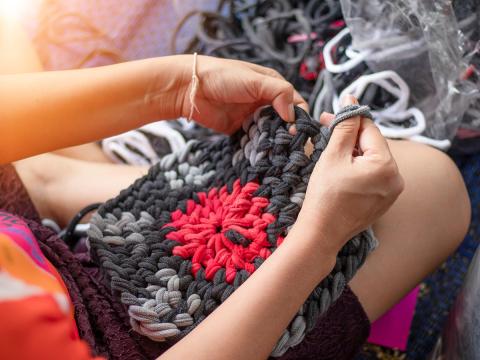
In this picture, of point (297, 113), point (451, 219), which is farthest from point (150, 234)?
point (451, 219)

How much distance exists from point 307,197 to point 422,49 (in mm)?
426

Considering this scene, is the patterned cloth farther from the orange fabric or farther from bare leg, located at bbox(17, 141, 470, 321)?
bare leg, located at bbox(17, 141, 470, 321)

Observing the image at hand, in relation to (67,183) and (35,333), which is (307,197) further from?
(67,183)

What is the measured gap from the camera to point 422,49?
86 centimetres

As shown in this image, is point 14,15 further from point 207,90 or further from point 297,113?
point 297,113

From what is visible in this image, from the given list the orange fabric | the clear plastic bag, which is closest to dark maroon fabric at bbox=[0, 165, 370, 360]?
the orange fabric

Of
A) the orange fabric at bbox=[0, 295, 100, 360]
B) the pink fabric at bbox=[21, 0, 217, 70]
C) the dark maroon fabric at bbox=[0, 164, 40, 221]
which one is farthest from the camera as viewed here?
the pink fabric at bbox=[21, 0, 217, 70]

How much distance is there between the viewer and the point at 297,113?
650mm

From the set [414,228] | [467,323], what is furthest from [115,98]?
[467,323]

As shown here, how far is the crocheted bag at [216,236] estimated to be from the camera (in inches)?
23.4

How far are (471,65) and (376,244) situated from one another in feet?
1.28

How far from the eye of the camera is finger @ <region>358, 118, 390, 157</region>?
573 millimetres

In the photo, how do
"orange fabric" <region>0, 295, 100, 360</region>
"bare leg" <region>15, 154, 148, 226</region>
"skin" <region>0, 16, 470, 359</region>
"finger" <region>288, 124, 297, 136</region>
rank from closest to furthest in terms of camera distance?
1. "orange fabric" <region>0, 295, 100, 360</region>
2. "skin" <region>0, 16, 470, 359</region>
3. "finger" <region>288, 124, 297, 136</region>
4. "bare leg" <region>15, 154, 148, 226</region>

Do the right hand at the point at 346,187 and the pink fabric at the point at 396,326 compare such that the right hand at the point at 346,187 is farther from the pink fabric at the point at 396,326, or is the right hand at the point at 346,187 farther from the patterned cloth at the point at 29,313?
the pink fabric at the point at 396,326
